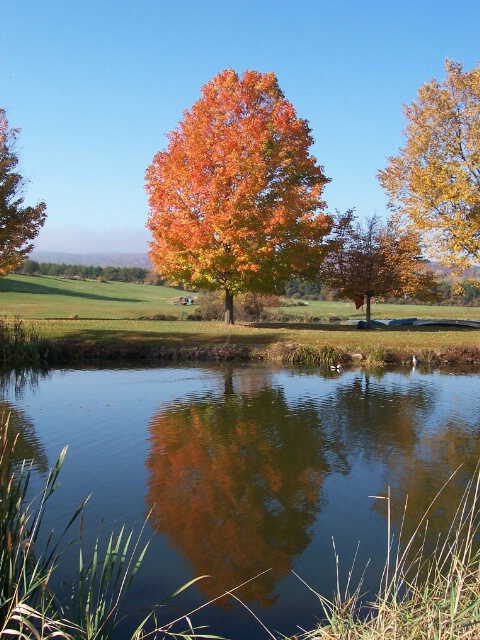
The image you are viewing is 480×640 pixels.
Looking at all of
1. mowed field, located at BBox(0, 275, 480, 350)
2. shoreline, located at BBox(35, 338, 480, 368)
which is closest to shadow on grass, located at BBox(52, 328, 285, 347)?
mowed field, located at BBox(0, 275, 480, 350)

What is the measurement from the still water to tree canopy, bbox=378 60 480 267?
9.72 metres

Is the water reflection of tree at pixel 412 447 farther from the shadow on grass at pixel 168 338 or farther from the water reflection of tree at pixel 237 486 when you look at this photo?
the shadow on grass at pixel 168 338

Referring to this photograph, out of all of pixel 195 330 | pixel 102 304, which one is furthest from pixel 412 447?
pixel 102 304

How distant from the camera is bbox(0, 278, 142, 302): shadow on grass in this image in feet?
170

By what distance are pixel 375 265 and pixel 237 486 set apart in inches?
937

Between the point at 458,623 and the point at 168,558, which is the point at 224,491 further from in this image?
the point at 458,623

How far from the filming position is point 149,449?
34.7 ft

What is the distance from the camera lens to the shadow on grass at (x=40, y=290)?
51.9m

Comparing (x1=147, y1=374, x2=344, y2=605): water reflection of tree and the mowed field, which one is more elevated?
the mowed field

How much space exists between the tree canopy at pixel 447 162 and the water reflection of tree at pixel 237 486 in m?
14.4

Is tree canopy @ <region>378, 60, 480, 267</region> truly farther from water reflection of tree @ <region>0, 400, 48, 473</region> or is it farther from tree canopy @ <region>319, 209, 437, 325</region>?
water reflection of tree @ <region>0, 400, 48, 473</region>

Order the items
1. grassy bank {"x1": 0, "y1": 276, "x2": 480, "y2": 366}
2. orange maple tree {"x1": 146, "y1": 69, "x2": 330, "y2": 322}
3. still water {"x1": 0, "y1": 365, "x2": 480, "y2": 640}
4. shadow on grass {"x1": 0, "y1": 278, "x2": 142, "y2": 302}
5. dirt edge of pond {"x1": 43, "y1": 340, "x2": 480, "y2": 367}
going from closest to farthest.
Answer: still water {"x1": 0, "y1": 365, "x2": 480, "y2": 640}, dirt edge of pond {"x1": 43, "y1": 340, "x2": 480, "y2": 367}, grassy bank {"x1": 0, "y1": 276, "x2": 480, "y2": 366}, orange maple tree {"x1": 146, "y1": 69, "x2": 330, "y2": 322}, shadow on grass {"x1": 0, "y1": 278, "x2": 142, "y2": 302}

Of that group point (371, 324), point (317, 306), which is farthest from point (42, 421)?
point (317, 306)

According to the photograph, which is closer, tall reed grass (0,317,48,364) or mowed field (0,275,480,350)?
tall reed grass (0,317,48,364)
